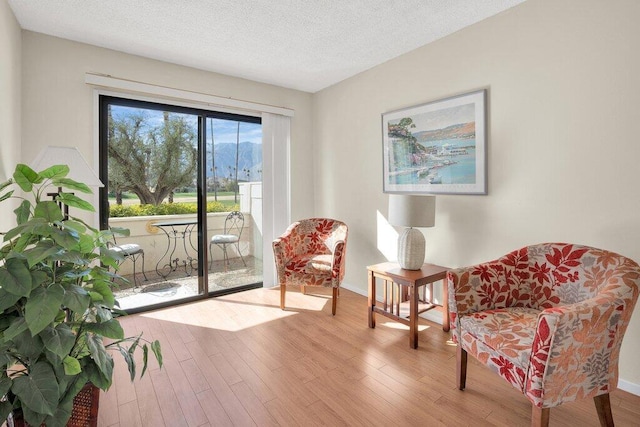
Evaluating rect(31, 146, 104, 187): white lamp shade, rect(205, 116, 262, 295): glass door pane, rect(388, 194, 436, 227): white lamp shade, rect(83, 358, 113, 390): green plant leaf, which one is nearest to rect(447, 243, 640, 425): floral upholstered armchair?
rect(388, 194, 436, 227): white lamp shade

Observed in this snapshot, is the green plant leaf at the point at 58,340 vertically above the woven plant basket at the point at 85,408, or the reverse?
the green plant leaf at the point at 58,340

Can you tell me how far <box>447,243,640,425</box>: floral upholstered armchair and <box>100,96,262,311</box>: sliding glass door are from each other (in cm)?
264

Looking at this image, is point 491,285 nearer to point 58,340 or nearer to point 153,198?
point 58,340

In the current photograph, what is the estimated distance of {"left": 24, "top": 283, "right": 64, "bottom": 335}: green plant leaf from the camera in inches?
42.8

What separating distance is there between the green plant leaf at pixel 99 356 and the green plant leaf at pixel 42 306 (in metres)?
0.20

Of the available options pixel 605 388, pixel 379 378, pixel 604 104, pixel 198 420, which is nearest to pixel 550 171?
pixel 604 104

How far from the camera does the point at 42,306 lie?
44.3 inches

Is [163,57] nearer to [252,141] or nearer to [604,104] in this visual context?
[252,141]

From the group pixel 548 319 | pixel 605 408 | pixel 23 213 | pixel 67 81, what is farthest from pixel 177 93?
pixel 605 408

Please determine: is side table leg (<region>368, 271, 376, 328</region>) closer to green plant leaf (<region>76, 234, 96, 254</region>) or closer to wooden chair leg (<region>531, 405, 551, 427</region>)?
wooden chair leg (<region>531, 405, 551, 427</region>)

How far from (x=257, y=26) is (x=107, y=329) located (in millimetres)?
2315

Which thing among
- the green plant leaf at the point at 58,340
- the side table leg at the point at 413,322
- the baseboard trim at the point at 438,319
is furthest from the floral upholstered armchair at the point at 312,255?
the green plant leaf at the point at 58,340

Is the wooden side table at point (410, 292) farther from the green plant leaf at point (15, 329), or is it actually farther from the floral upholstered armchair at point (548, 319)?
→ the green plant leaf at point (15, 329)

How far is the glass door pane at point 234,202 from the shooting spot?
3.65 m
